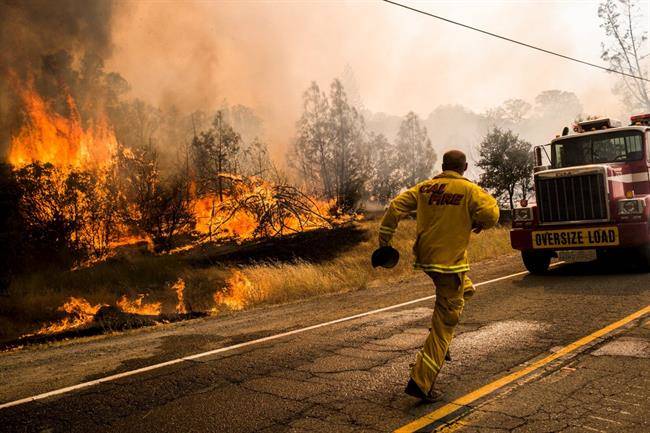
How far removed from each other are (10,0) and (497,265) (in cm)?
2929

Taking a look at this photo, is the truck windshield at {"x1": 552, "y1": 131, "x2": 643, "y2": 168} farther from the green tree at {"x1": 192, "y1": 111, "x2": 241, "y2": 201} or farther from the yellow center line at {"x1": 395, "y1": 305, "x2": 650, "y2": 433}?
the green tree at {"x1": 192, "y1": 111, "x2": 241, "y2": 201}

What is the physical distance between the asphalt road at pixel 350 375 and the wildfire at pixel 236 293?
13.9 feet

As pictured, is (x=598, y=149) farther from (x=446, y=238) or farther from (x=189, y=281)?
(x=189, y=281)

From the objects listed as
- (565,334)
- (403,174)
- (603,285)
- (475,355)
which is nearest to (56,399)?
(475,355)

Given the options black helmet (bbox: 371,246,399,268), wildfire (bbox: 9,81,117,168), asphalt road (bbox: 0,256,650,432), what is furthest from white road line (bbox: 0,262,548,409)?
wildfire (bbox: 9,81,117,168)

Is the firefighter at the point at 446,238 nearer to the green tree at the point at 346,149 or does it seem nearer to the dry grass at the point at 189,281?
the dry grass at the point at 189,281

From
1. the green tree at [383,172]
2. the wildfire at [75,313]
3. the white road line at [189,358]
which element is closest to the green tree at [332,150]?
the green tree at [383,172]

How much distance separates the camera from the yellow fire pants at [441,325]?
3566 mm

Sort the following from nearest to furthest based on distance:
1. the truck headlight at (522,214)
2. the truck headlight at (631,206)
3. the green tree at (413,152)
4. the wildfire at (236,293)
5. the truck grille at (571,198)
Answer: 1. the truck headlight at (631,206)
2. the truck grille at (571,198)
3. the truck headlight at (522,214)
4. the wildfire at (236,293)
5. the green tree at (413,152)

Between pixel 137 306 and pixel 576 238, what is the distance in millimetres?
11012

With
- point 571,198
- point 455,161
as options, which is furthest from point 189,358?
point 571,198

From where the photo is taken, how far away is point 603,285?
26.4 feet

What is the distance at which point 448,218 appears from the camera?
376cm

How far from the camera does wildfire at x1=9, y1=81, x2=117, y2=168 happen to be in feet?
75.9
